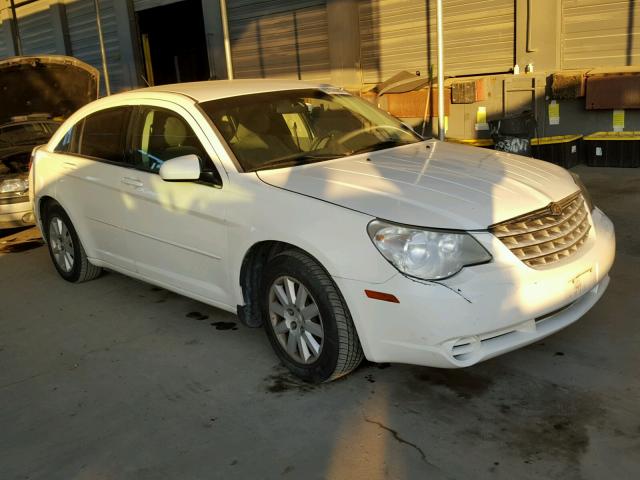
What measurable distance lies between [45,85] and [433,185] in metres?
6.53

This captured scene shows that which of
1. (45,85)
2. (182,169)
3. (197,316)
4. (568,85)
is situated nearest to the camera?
(182,169)

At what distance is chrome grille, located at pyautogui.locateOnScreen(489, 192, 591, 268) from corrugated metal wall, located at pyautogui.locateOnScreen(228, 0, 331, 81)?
33.0ft

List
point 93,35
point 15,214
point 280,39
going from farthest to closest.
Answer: point 93,35
point 280,39
point 15,214

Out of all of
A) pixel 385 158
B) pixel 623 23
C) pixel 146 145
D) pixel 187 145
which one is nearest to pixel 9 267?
pixel 146 145

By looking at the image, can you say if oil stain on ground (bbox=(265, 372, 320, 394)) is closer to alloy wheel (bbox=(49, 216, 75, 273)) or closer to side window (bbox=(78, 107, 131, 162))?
side window (bbox=(78, 107, 131, 162))

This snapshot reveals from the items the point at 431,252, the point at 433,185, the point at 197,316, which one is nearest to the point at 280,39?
the point at 197,316

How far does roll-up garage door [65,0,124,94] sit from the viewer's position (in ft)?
60.5

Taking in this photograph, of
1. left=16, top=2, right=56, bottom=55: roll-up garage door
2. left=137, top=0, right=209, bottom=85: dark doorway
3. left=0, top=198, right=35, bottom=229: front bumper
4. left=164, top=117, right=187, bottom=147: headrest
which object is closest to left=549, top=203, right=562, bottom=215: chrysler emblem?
left=164, top=117, right=187, bottom=147: headrest

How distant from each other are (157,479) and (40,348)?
2.00m

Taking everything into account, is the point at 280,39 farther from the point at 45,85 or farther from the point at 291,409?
the point at 291,409

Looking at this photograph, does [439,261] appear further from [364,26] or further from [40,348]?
[364,26]

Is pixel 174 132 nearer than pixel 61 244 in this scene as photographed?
Yes

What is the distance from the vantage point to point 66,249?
5711 millimetres

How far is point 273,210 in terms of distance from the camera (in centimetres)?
357
